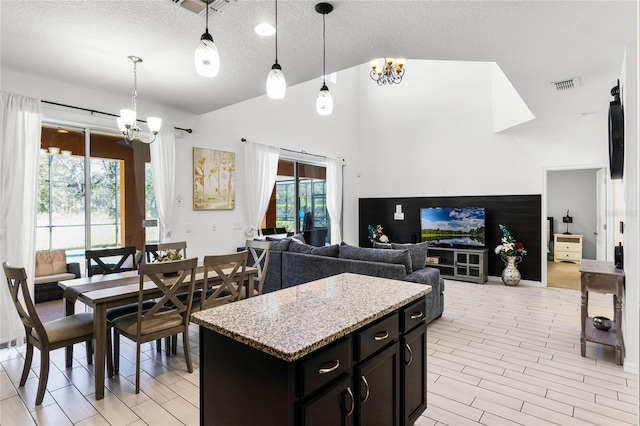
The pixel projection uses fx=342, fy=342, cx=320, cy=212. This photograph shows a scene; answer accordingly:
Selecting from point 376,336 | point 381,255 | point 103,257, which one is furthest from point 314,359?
point 103,257

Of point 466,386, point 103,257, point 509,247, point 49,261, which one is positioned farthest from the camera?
point 509,247

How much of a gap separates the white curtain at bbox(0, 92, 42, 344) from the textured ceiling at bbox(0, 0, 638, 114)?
46 cm

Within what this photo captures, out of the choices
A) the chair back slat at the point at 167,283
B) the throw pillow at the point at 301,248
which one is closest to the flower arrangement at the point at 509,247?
the throw pillow at the point at 301,248

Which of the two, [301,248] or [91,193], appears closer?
[91,193]

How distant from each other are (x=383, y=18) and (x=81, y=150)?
376cm

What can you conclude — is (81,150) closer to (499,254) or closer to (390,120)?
(390,120)

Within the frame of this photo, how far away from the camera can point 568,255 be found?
7.93 m

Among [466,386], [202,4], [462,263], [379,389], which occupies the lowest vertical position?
[466,386]

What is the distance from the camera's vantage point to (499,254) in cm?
627

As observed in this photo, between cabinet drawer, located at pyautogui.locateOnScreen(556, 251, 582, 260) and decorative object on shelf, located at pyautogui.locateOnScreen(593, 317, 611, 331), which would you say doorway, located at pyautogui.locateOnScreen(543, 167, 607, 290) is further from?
decorative object on shelf, located at pyautogui.locateOnScreen(593, 317, 611, 331)

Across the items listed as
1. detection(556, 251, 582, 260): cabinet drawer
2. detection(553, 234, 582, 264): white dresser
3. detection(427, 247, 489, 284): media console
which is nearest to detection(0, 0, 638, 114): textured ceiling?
detection(427, 247, 489, 284): media console

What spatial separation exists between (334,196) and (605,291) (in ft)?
16.7

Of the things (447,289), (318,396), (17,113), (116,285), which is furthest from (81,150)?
(447,289)

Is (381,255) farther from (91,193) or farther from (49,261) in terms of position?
(49,261)
